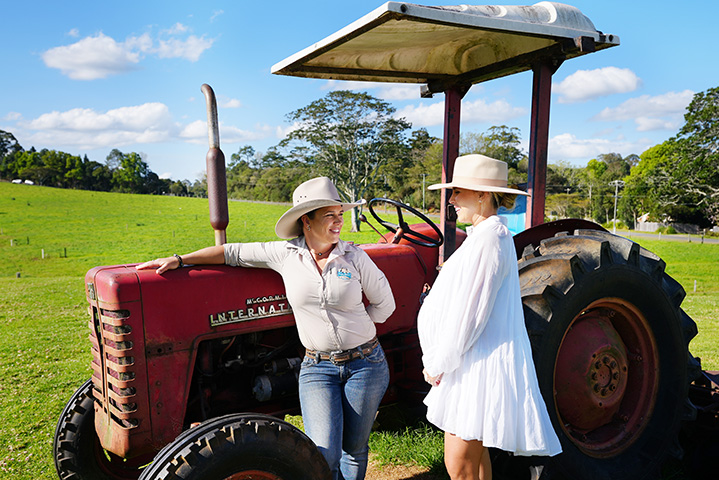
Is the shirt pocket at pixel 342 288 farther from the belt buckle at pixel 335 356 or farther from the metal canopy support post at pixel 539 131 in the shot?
the metal canopy support post at pixel 539 131

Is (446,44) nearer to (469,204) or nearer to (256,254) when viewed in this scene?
(469,204)

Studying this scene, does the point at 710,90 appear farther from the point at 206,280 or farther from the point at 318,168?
the point at 206,280

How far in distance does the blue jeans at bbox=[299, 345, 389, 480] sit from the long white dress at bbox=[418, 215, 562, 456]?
451 millimetres

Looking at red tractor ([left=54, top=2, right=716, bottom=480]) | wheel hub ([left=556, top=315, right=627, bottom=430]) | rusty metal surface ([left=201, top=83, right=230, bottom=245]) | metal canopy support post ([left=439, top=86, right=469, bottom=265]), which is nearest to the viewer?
→ red tractor ([left=54, top=2, right=716, bottom=480])

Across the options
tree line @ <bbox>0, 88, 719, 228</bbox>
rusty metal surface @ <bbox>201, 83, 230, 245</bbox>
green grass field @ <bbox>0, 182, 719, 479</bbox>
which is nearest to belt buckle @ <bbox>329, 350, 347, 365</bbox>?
rusty metal surface @ <bbox>201, 83, 230, 245</bbox>

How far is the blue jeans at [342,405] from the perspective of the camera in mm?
2475

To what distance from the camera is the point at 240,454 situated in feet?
7.18

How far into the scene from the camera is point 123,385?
95.3 inches

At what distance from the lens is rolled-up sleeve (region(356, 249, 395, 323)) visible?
264 centimetres

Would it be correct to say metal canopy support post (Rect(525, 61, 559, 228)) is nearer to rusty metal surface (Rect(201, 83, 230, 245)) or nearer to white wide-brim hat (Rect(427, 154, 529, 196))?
white wide-brim hat (Rect(427, 154, 529, 196))

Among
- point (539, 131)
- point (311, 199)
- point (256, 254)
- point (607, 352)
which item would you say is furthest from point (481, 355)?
point (539, 131)

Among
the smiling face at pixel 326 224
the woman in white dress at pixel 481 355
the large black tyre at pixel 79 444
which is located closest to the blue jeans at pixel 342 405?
the woman in white dress at pixel 481 355

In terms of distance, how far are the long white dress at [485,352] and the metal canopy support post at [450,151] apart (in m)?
1.67

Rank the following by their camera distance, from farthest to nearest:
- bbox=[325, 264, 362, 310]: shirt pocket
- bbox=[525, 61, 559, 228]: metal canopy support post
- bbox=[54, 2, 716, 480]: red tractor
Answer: bbox=[525, 61, 559, 228]: metal canopy support post
bbox=[325, 264, 362, 310]: shirt pocket
bbox=[54, 2, 716, 480]: red tractor
